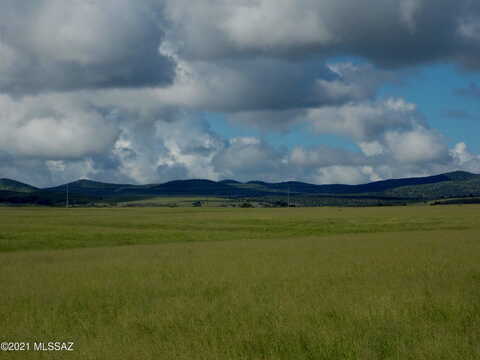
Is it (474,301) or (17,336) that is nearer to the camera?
(17,336)

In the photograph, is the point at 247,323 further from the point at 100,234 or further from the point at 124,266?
the point at 100,234

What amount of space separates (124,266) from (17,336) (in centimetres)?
1461

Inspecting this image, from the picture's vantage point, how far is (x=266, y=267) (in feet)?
84.6

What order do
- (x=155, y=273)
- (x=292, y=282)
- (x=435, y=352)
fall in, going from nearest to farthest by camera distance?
(x=435, y=352) → (x=292, y=282) → (x=155, y=273)

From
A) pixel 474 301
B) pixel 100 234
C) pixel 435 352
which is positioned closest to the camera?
pixel 435 352

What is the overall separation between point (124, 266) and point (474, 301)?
17.3 metres

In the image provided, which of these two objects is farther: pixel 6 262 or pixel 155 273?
pixel 6 262

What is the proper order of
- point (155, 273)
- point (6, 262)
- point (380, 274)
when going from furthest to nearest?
point (6, 262) < point (155, 273) < point (380, 274)

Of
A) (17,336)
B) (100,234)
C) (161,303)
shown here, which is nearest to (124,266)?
(161,303)

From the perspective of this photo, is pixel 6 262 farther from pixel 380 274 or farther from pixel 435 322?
pixel 435 322

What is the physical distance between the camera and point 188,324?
1370 centimetres

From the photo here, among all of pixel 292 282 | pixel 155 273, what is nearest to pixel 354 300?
pixel 292 282

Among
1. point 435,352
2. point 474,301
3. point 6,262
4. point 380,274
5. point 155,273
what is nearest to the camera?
point 435,352

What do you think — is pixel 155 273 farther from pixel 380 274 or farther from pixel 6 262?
pixel 6 262
